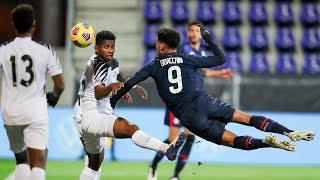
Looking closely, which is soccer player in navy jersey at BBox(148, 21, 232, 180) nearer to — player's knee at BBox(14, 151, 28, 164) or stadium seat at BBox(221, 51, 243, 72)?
player's knee at BBox(14, 151, 28, 164)

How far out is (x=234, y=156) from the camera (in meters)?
11.8

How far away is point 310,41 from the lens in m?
16.6

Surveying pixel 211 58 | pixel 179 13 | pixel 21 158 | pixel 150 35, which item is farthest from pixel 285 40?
pixel 21 158

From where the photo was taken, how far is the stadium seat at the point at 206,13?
16.9 m

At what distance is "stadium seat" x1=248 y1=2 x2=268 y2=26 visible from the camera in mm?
16906

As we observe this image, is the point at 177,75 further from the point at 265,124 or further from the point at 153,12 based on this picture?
the point at 153,12

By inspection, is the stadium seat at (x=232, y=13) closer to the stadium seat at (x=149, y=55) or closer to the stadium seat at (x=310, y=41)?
the stadium seat at (x=310, y=41)

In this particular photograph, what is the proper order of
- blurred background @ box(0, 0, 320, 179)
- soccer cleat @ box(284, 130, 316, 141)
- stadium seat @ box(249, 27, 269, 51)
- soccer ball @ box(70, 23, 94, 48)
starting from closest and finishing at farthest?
1. soccer cleat @ box(284, 130, 316, 141)
2. soccer ball @ box(70, 23, 94, 48)
3. blurred background @ box(0, 0, 320, 179)
4. stadium seat @ box(249, 27, 269, 51)

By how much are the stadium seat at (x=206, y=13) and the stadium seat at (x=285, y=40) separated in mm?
1582

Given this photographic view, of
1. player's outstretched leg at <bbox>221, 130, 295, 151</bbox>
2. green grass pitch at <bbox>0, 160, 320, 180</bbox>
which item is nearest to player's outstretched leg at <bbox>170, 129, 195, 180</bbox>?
green grass pitch at <bbox>0, 160, 320, 180</bbox>

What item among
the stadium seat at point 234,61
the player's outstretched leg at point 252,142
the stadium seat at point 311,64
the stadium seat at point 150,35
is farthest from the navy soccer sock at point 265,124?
the stadium seat at point 150,35

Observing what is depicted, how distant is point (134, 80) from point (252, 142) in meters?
1.26

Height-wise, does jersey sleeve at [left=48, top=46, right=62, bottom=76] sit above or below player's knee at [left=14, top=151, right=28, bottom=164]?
above

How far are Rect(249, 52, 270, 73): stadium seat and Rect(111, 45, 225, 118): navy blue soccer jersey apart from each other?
9.36 meters
